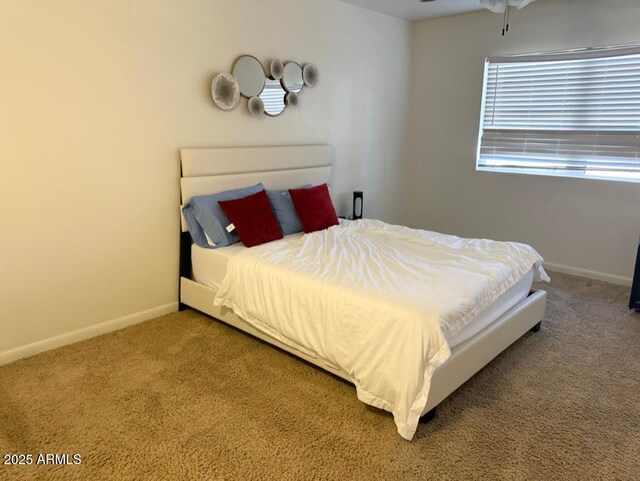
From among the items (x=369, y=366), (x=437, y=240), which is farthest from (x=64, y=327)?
(x=437, y=240)

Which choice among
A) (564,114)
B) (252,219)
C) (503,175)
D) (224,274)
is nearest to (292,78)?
(252,219)

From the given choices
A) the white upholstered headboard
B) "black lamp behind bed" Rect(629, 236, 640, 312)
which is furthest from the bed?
"black lamp behind bed" Rect(629, 236, 640, 312)

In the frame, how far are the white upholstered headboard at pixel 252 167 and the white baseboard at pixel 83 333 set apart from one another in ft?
2.10

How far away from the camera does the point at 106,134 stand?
3.09 metres

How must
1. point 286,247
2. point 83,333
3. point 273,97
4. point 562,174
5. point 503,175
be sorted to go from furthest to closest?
point 503,175 → point 562,174 → point 273,97 → point 286,247 → point 83,333

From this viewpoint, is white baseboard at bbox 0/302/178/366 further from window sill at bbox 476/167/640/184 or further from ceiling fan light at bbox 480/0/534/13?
window sill at bbox 476/167/640/184

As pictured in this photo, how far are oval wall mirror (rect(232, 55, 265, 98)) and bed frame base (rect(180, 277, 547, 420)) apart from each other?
5.08 ft

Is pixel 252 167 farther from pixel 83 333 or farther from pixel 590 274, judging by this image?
pixel 590 274

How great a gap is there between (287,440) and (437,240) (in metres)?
1.98

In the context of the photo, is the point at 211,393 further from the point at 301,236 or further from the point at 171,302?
the point at 301,236

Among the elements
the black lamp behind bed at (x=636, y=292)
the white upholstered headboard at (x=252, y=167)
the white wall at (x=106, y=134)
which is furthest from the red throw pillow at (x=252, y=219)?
the black lamp behind bed at (x=636, y=292)

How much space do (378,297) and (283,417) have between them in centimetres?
76

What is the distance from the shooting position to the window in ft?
13.6

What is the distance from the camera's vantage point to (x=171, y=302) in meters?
3.67
